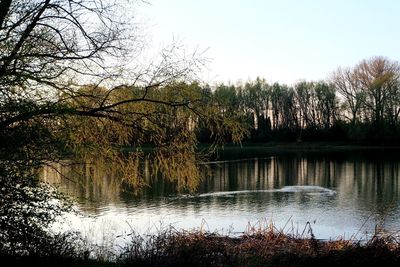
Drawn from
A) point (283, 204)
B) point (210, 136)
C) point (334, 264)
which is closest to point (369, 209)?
point (283, 204)

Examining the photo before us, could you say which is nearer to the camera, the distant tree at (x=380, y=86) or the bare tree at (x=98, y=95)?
the bare tree at (x=98, y=95)

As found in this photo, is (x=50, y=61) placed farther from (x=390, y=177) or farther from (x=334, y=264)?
(x=390, y=177)

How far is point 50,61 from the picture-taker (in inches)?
412

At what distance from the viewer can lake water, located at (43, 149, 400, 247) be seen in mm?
18803

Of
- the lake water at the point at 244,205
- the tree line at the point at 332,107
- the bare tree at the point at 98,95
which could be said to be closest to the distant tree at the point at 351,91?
the tree line at the point at 332,107

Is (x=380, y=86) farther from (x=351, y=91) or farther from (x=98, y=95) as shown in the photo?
(x=98, y=95)

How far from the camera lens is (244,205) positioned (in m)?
25.3

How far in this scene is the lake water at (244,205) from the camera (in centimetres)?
1880

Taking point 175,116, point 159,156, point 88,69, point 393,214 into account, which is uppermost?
point 88,69

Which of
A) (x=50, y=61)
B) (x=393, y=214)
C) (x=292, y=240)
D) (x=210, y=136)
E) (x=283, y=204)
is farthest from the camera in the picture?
(x=283, y=204)

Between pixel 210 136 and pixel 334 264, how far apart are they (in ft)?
16.4

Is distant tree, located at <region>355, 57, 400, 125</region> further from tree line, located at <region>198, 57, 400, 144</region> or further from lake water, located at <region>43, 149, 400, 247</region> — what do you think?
lake water, located at <region>43, 149, 400, 247</region>

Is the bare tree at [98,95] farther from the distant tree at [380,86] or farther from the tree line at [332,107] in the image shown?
the distant tree at [380,86]

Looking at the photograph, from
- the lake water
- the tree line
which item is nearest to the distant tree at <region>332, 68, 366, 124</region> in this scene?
the tree line
